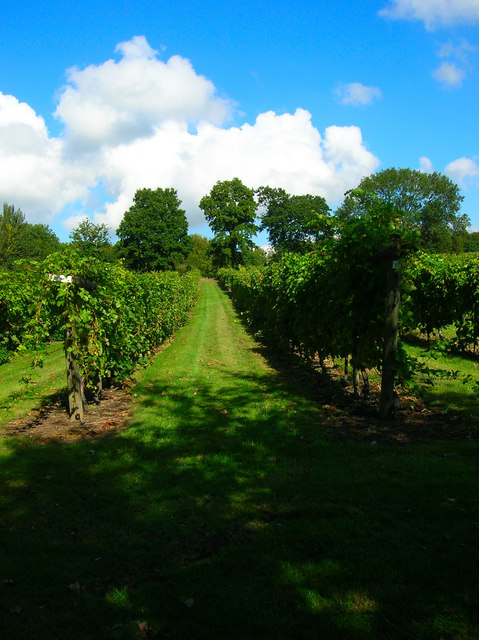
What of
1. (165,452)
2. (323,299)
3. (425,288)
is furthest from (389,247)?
(425,288)

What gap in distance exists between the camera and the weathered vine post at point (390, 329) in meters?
5.85

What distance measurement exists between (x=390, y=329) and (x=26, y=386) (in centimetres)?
506

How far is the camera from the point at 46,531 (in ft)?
12.2

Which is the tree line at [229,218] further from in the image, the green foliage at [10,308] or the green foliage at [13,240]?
the green foliage at [10,308]

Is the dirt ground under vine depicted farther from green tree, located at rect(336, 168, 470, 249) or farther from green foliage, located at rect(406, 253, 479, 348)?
green tree, located at rect(336, 168, 470, 249)

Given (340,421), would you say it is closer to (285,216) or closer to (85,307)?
(85,307)

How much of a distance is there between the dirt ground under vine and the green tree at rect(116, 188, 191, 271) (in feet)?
192

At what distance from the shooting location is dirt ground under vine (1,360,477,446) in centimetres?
551

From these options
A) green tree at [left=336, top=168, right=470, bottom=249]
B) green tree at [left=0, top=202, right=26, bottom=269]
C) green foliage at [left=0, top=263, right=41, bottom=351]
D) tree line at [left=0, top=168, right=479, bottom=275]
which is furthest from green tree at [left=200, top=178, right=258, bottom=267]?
green foliage at [left=0, top=263, right=41, bottom=351]

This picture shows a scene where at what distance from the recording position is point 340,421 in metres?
6.36

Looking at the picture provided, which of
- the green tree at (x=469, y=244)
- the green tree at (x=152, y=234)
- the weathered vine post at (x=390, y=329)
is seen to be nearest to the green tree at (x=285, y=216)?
the green tree at (x=152, y=234)

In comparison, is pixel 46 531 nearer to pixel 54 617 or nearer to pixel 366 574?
pixel 54 617

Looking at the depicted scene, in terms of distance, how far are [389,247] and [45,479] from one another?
4.91 m

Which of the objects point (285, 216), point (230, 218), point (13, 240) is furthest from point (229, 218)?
point (13, 240)
